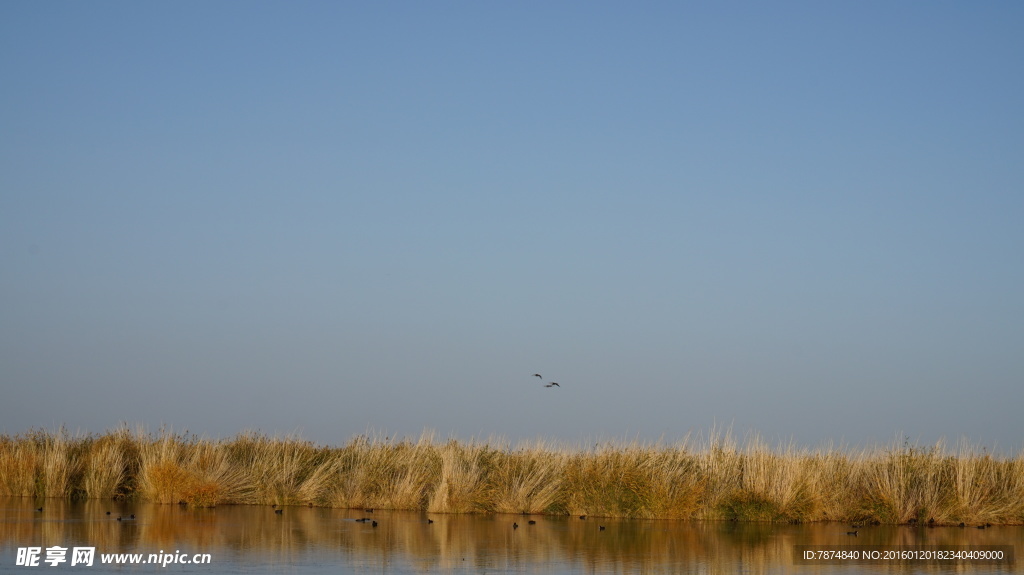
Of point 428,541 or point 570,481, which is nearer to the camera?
point 428,541

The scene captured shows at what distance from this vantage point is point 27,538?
16.7m

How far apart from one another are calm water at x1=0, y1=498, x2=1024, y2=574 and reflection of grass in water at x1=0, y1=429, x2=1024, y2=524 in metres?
0.86

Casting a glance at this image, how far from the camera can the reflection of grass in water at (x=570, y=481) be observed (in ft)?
77.9

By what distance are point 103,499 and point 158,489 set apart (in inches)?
87.0

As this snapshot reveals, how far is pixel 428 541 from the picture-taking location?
18031 mm

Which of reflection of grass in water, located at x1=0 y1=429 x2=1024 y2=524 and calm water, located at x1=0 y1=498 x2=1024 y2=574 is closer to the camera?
calm water, located at x1=0 y1=498 x2=1024 y2=574

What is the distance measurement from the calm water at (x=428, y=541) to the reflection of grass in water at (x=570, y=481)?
86 centimetres

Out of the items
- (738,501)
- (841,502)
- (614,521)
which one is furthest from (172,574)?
(841,502)

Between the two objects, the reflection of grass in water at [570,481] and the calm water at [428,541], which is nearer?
the calm water at [428,541]

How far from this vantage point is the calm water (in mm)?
14789

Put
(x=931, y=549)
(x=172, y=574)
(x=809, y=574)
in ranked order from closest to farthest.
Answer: (x=172, y=574) < (x=809, y=574) < (x=931, y=549)

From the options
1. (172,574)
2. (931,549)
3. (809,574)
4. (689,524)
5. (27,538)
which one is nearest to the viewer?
(172,574)

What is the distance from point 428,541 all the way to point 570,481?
7739mm

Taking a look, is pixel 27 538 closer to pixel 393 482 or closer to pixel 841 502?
pixel 393 482
